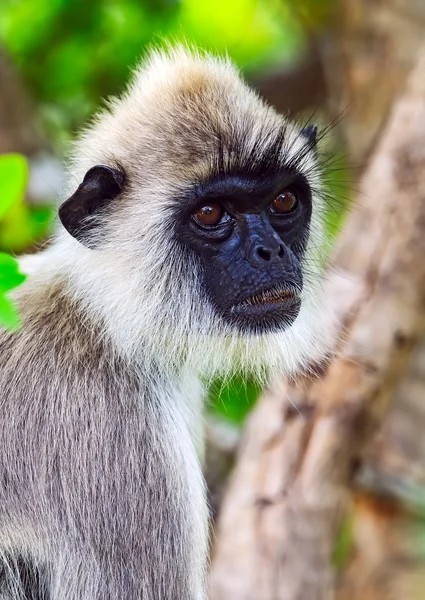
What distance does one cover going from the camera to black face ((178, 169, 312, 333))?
12.1 feet

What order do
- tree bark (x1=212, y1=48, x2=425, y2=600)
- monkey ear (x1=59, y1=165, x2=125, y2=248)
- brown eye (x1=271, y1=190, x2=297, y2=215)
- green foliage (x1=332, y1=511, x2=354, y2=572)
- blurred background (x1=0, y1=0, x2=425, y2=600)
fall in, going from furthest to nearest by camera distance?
1. blurred background (x1=0, y1=0, x2=425, y2=600)
2. green foliage (x1=332, y1=511, x2=354, y2=572)
3. tree bark (x1=212, y1=48, x2=425, y2=600)
4. brown eye (x1=271, y1=190, x2=297, y2=215)
5. monkey ear (x1=59, y1=165, x2=125, y2=248)

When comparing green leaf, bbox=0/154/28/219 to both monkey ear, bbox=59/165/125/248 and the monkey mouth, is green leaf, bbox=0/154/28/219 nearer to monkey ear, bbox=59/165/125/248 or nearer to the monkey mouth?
monkey ear, bbox=59/165/125/248

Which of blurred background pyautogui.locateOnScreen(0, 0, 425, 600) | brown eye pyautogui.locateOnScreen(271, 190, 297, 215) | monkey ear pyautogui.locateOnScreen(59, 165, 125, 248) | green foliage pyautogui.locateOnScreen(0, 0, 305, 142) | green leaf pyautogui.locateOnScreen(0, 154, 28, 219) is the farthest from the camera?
green foliage pyautogui.locateOnScreen(0, 0, 305, 142)

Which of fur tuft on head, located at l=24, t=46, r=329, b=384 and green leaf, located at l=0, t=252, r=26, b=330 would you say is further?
fur tuft on head, located at l=24, t=46, r=329, b=384

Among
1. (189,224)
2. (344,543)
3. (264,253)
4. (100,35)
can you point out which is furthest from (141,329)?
(100,35)

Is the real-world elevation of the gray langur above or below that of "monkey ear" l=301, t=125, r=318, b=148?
below

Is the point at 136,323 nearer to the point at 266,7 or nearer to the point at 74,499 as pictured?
the point at 74,499

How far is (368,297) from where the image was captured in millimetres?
4910

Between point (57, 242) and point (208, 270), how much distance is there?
67 centimetres

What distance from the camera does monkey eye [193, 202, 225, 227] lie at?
374 centimetres

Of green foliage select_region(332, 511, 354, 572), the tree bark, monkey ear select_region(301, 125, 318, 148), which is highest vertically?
monkey ear select_region(301, 125, 318, 148)

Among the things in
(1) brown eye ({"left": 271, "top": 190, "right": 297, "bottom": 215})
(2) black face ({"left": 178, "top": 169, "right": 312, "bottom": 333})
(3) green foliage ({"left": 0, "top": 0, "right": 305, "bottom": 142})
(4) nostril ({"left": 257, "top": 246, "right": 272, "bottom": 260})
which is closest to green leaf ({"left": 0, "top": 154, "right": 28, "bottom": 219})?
(2) black face ({"left": 178, "top": 169, "right": 312, "bottom": 333})

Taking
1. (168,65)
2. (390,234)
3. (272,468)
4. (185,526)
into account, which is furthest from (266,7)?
(185,526)

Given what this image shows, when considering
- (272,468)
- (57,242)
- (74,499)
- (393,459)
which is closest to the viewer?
(74,499)
